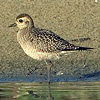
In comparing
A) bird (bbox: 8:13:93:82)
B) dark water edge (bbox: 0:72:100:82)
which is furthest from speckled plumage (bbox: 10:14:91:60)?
dark water edge (bbox: 0:72:100:82)

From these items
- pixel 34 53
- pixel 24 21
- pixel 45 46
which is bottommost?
pixel 34 53

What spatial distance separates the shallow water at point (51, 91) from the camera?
998 centimetres

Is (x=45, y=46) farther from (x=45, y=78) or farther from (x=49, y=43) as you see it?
(x=45, y=78)

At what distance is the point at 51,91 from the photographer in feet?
34.2

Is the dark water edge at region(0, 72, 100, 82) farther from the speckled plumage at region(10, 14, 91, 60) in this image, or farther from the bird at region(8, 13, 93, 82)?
the speckled plumage at region(10, 14, 91, 60)

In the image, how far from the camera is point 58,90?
10.4m

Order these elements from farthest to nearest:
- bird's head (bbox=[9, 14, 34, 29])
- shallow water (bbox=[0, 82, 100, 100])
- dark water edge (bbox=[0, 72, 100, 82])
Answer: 1. bird's head (bbox=[9, 14, 34, 29])
2. dark water edge (bbox=[0, 72, 100, 82])
3. shallow water (bbox=[0, 82, 100, 100])

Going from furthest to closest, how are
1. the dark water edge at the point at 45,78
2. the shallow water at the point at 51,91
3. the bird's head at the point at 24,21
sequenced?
1. the bird's head at the point at 24,21
2. the dark water edge at the point at 45,78
3. the shallow water at the point at 51,91

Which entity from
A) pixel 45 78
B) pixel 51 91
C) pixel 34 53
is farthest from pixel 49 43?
pixel 51 91

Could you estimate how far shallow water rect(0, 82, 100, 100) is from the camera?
9.98 m

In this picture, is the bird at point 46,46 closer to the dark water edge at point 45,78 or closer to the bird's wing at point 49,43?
the bird's wing at point 49,43

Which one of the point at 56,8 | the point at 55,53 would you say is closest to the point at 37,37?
the point at 55,53

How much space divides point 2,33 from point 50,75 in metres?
2.67

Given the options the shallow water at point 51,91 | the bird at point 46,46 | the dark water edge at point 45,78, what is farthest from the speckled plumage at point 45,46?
the shallow water at point 51,91
